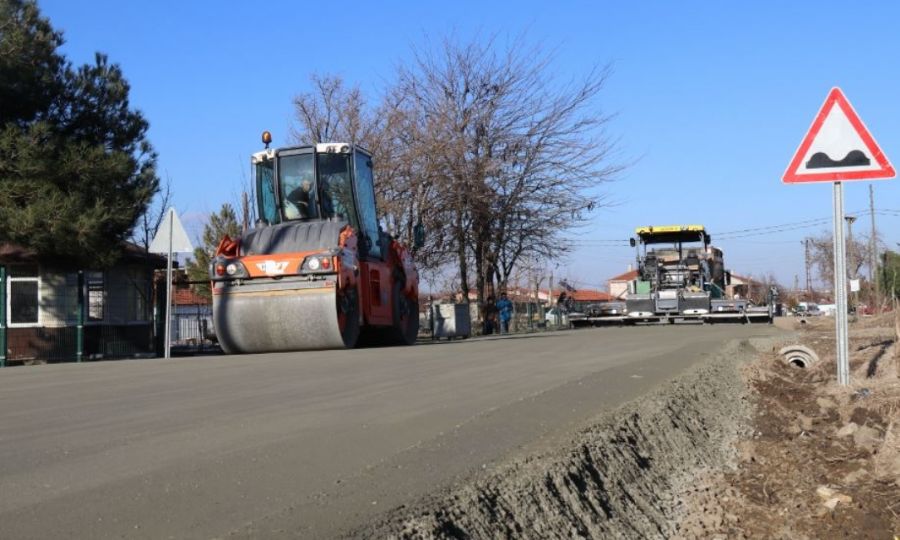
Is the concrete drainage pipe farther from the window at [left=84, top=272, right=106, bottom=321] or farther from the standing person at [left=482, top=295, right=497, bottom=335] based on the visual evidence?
the standing person at [left=482, top=295, right=497, bottom=335]

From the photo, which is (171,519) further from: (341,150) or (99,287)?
(99,287)

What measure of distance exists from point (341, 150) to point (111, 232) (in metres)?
6.01

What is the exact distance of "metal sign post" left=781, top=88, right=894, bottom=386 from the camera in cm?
899

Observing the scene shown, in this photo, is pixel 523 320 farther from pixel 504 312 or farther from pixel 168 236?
pixel 168 236

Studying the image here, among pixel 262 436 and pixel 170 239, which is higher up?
pixel 170 239

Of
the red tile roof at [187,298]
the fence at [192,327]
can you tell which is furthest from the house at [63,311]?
the red tile roof at [187,298]

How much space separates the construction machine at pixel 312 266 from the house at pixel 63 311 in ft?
16.3

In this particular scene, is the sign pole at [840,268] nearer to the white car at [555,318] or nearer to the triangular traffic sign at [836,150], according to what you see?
the triangular traffic sign at [836,150]

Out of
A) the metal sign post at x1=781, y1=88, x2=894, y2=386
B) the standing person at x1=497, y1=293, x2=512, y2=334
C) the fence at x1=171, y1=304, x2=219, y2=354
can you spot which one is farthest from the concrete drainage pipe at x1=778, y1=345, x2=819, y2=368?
the standing person at x1=497, y1=293, x2=512, y2=334

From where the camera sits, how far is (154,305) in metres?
22.2

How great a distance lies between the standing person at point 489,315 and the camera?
3547 centimetres

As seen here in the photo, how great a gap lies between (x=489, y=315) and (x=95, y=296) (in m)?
17.5

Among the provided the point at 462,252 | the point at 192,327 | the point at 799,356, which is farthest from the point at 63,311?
the point at 462,252

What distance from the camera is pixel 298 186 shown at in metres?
17.6
